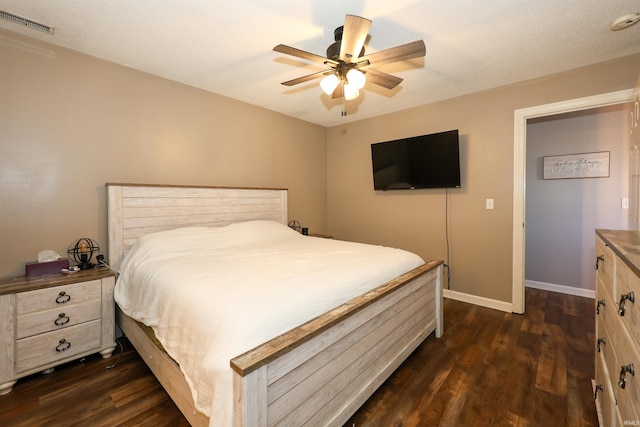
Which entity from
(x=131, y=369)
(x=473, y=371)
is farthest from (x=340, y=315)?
(x=131, y=369)

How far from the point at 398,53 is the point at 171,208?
96.7 inches

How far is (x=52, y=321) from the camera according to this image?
1962 millimetres

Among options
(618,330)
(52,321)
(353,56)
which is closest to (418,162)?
(353,56)

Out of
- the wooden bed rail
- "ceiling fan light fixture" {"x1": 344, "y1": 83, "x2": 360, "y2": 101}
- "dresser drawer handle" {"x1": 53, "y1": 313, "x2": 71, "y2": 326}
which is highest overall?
"ceiling fan light fixture" {"x1": 344, "y1": 83, "x2": 360, "y2": 101}

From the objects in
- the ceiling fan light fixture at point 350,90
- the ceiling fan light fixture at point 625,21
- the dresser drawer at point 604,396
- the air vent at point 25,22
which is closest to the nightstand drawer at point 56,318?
the air vent at point 25,22

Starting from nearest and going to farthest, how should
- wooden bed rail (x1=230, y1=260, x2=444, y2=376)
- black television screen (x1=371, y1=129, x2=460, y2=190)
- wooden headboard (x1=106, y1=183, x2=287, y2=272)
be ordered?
wooden bed rail (x1=230, y1=260, x2=444, y2=376) → wooden headboard (x1=106, y1=183, x2=287, y2=272) → black television screen (x1=371, y1=129, x2=460, y2=190)

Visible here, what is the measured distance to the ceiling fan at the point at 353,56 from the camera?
63.9 inches

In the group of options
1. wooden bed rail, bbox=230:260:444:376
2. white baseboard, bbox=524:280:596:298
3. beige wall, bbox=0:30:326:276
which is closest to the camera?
wooden bed rail, bbox=230:260:444:376

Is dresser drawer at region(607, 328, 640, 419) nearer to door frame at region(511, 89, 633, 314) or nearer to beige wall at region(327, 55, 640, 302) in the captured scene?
door frame at region(511, 89, 633, 314)

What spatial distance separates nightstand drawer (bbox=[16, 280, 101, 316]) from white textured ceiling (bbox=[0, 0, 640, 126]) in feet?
6.19

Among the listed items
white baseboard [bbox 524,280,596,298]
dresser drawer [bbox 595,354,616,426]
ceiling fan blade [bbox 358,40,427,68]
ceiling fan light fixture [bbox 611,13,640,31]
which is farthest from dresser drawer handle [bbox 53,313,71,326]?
white baseboard [bbox 524,280,596,298]

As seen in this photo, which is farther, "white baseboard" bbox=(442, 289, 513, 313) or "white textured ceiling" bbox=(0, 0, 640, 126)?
"white baseboard" bbox=(442, 289, 513, 313)

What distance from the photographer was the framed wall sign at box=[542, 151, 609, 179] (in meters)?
3.33

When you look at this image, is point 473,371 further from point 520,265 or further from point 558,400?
point 520,265
